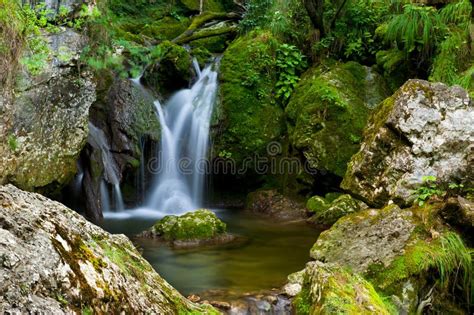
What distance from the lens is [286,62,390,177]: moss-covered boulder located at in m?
9.54

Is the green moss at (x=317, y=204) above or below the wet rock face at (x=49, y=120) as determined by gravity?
below

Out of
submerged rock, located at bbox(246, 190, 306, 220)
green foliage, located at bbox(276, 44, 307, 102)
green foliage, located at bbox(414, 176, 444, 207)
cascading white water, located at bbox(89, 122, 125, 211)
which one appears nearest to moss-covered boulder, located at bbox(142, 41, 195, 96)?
cascading white water, located at bbox(89, 122, 125, 211)

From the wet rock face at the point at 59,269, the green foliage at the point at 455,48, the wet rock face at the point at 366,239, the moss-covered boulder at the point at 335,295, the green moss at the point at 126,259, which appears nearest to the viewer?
the wet rock face at the point at 59,269

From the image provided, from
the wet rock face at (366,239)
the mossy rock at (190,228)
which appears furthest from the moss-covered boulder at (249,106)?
the wet rock face at (366,239)

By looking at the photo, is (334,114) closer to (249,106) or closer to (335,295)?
(249,106)

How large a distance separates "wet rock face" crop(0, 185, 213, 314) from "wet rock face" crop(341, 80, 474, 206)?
12.8 feet

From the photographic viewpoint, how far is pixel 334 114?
384 inches

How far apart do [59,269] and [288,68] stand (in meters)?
10.2

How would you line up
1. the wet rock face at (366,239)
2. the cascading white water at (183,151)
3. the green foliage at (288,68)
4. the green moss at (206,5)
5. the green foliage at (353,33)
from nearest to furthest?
the wet rock face at (366,239) < the cascading white water at (183,151) < the green foliage at (353,33) < the green foliage at (288,68) < the green moss at (206,5)

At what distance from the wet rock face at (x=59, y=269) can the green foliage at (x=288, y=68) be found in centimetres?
928

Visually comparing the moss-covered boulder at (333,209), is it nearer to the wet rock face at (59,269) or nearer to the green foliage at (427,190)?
the green foliage at (427,190)

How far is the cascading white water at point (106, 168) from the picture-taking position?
9836 millimetres

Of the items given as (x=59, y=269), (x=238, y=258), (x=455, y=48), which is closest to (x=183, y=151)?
(x=238, y=258)

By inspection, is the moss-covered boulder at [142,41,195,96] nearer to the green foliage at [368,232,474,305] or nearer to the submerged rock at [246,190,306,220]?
the submerged rock at [246,190,306,220]
